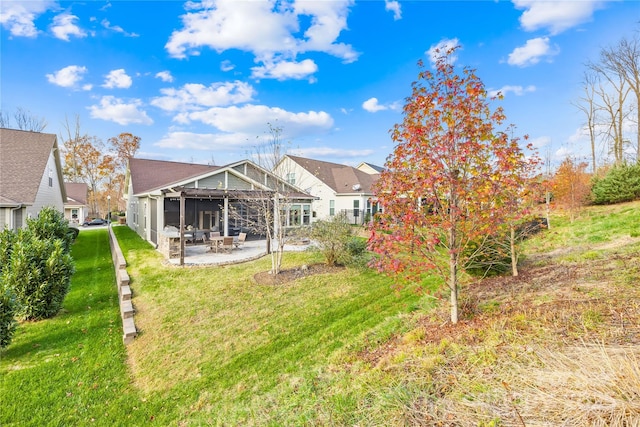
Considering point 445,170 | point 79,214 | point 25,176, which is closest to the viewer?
point 445,170

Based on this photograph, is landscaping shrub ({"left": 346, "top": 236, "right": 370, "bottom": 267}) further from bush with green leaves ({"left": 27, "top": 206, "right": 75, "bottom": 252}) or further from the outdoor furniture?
bush with green leaves ({"left": 27, "top": 206, "right": 75, "bottom": 252})

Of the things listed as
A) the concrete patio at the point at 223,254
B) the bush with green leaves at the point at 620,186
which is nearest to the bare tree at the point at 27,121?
the concrete patio at the point at 223,254

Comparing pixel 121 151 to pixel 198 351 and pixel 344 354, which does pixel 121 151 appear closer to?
pixel 198 351

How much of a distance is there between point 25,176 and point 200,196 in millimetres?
8493

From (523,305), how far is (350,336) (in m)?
3.02

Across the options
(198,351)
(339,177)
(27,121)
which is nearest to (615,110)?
(339,177)

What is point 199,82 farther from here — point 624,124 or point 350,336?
point 624,124

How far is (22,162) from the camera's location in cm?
1459

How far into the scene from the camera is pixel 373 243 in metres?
4.65

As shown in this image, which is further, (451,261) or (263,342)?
(263,342)

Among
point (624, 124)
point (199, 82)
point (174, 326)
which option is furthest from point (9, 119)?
point (624, 124)

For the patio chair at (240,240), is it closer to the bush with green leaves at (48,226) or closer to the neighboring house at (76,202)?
the bush with green leaves at (48,226)

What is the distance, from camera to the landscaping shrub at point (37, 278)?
698 cm

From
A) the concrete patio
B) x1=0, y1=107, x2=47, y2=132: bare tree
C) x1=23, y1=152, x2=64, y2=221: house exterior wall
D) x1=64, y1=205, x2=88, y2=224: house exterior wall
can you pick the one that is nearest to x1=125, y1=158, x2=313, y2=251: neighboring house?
the concrete patio
